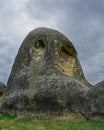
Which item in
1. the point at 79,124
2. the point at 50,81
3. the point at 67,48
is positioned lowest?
the point at 79,124

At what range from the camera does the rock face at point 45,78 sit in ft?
67.7

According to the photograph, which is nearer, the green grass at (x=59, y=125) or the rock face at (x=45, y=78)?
the green grass at (x=59, y=125)

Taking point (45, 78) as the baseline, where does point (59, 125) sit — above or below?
below

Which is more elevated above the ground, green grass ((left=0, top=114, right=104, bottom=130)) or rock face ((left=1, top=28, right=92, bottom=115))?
rock face ((left=1, top=28, right=92, bottom=115))

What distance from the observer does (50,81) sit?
70.5 ft

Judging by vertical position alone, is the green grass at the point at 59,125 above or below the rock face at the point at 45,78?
below

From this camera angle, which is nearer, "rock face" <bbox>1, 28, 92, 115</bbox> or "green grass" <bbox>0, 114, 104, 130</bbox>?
"green grass" <bbox>0, 114, 104, 130</bbox>

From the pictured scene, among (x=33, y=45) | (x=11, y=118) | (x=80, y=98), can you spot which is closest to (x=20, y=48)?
(x=33, y=45)

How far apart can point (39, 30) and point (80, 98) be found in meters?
5.90

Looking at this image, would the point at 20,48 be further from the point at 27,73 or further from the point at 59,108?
the point at 59,108

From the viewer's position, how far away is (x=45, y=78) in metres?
21.8

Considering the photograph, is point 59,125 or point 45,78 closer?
point 59,125

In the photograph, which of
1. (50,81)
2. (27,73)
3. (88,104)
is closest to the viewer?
(88,104)

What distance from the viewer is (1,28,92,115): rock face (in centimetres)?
2064
